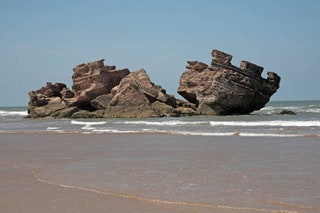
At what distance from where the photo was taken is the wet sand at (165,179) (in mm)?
5867

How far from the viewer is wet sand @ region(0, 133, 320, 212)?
5.87m

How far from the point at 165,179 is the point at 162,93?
3037 centimetres

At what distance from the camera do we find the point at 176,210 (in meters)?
5.57

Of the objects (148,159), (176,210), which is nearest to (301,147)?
(148,159)

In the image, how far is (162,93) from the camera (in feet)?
125

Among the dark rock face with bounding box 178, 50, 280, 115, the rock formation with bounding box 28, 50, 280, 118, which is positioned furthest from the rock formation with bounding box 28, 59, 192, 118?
the dark rock face with bounding box 178, 50, 280, 115

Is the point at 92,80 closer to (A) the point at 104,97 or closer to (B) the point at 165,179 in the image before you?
(A) the point at 104,97

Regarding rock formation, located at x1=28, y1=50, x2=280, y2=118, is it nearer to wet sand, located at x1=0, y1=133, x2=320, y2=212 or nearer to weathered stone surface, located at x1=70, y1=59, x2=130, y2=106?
weathered stone surface, located at x1=70, y1=59, x2=130, y2=106

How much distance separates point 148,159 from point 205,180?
3241 millimetres

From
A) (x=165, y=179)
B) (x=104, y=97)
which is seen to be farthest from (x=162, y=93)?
(x=165, y=179)

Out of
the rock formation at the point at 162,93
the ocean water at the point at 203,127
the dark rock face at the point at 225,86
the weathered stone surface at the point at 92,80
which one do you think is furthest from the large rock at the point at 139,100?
the ocean water at the point at 203,127

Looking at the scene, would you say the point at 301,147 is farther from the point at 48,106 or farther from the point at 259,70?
the point at 48,106

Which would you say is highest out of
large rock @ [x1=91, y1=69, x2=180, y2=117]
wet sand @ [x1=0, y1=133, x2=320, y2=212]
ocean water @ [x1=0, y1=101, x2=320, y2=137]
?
large rock @ [x1=91, y1=69, x2=180, y2=117]

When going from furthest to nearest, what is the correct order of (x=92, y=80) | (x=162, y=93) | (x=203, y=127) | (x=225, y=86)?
(x=92, y=80), (x=162, y=93), (x=225, y=86), (x=203, y=127)
